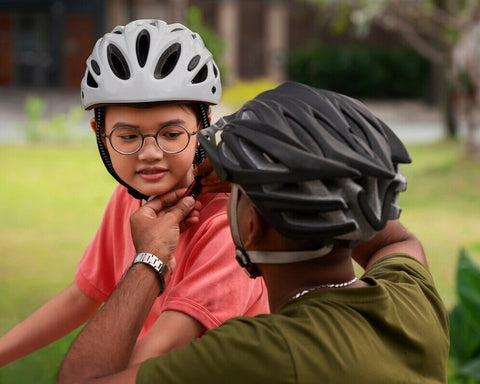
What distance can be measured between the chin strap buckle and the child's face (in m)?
0.51

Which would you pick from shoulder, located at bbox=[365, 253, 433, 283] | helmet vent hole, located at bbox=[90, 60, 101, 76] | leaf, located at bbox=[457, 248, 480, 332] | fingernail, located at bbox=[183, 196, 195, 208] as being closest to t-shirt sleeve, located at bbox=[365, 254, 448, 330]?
shoulder, located at bbox=[365, 253, 433, 283]

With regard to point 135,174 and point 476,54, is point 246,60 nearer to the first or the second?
point 476,54

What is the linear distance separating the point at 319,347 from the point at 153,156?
0.84m

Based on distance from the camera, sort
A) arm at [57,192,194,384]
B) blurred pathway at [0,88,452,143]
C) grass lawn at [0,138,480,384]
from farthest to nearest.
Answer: blurred pathway at [0,88,452,143]
grass lawn at [0,138,480,384]
arm at [57,192,194,384]

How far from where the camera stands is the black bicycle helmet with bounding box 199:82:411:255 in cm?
175

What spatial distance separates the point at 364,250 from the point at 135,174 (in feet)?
2.17

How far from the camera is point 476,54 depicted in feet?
41.2

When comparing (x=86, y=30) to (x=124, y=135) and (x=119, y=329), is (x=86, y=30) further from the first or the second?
(x=119, y=329)

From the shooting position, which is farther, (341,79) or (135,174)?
(341,79)

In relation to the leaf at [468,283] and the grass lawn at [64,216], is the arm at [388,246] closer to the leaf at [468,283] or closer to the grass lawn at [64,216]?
the leaf at [468,283]

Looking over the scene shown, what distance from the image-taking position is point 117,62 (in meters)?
2.55

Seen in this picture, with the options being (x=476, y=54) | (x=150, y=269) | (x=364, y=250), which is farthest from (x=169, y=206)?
(x=476, y=54)

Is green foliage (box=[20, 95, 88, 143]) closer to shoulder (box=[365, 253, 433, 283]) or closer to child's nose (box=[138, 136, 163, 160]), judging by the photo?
child's nose (box=[138, 136, 163, 160])

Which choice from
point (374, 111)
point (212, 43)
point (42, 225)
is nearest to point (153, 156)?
point (42, 225)
